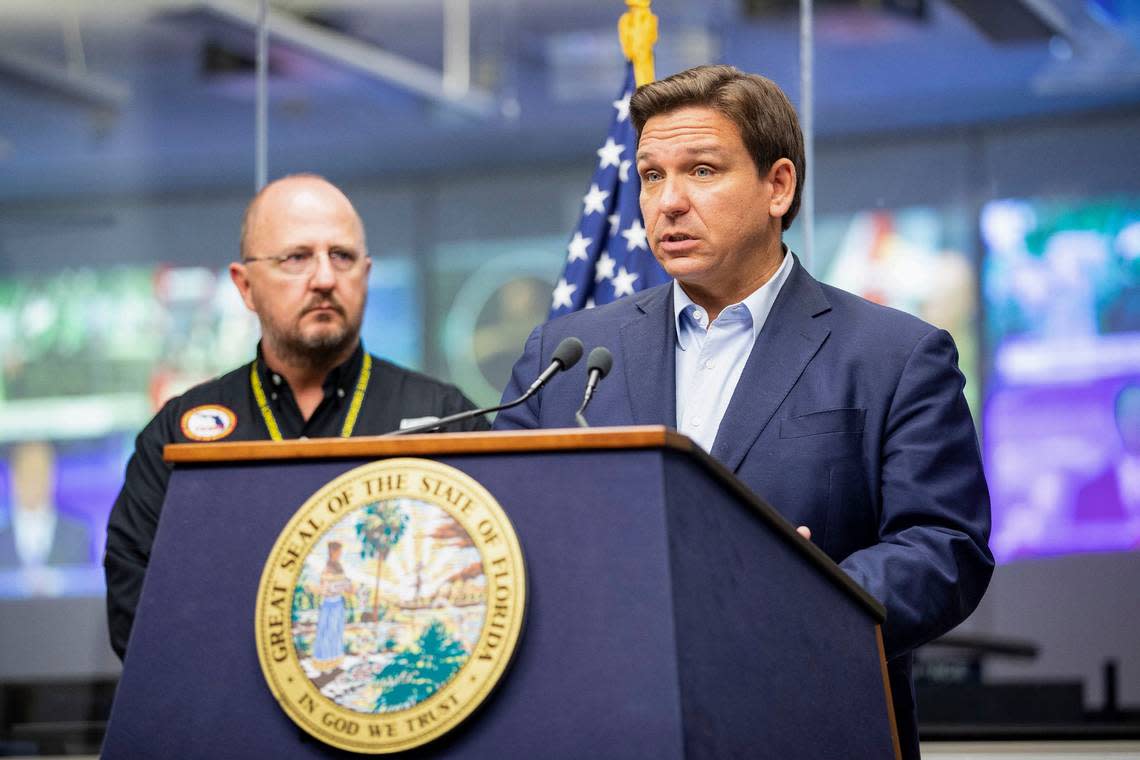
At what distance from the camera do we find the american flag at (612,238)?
11.1 ft

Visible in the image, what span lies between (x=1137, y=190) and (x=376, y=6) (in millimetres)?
3141

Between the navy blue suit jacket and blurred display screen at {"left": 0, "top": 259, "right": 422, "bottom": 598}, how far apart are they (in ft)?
14.5

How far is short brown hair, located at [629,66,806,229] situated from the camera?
2191 millimetres

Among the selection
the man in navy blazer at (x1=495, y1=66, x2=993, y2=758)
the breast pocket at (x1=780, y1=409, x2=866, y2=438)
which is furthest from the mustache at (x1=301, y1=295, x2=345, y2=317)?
the breast pocket at (x1=780, y1=409, x2=866, y2=438)

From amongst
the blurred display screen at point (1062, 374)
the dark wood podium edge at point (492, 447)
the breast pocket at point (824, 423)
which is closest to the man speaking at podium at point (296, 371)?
the breast pocket at point (824, 423)

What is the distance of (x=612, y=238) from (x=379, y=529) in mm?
1992

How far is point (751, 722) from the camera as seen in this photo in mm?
1502

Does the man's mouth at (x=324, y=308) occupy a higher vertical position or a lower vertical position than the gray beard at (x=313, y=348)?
higher

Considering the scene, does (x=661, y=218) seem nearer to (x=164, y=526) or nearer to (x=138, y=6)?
(x=164, y=526)

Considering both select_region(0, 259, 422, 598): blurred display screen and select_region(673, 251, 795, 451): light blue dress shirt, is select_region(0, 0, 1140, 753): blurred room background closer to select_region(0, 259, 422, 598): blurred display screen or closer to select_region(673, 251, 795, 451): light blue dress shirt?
select_region(0, 259, 422, 598): blurred display screen

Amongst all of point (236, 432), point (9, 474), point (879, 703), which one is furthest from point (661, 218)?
point (9, 474)

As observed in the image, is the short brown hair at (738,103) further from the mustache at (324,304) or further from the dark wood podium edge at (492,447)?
the mustache at (324,304)

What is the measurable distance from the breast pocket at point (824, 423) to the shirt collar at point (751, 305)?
18cm

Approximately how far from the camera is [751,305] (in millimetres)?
2270
